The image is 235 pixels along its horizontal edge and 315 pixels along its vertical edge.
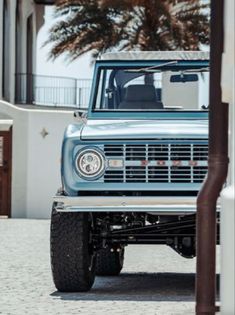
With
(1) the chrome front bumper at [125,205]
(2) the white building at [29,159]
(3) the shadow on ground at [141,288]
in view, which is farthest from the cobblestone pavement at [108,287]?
(2) the white building at [29,159]

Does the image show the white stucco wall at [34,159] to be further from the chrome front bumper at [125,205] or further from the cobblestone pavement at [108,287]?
the chrome front bumper at [125,205]

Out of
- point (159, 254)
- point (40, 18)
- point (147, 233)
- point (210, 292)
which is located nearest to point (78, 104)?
point (40, 18)

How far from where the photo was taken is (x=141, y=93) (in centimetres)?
1014

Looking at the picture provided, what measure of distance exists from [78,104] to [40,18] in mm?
8538

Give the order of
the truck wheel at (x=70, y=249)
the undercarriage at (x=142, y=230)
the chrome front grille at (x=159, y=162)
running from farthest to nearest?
the undercarriage at (x=142, y=230) < the chrome front grille at (x=159, y=162) < the truck wheel at (x=70, y=249)

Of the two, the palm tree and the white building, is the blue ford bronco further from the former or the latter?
the palm tree

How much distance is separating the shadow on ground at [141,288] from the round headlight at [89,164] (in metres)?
1.12

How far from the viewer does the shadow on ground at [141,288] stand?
873cm

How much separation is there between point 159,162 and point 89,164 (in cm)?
63

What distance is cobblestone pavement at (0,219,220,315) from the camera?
7.98 meters

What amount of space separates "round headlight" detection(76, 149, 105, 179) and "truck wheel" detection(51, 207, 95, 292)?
38 centimetres

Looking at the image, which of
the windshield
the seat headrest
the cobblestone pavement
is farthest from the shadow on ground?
the seat headrest

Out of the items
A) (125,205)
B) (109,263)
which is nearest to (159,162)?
(125,205)

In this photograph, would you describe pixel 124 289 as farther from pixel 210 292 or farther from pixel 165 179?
pixel 210 292
